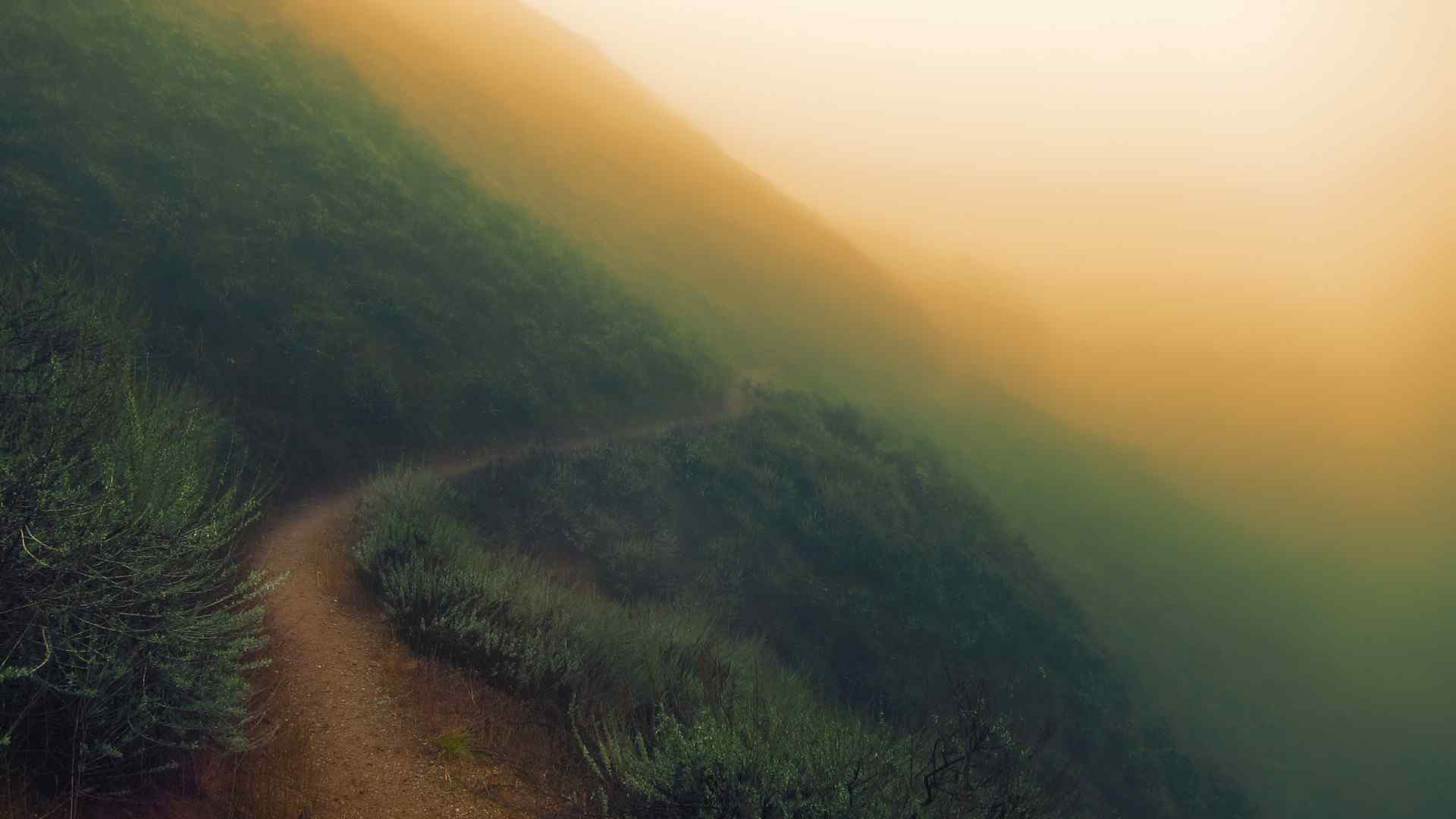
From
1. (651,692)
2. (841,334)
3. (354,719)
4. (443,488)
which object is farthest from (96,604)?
(841,334)

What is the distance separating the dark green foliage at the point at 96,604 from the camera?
3873 mm

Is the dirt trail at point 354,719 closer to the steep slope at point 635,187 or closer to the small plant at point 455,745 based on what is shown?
the small plant at point 455,745

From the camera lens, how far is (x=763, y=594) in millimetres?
15625

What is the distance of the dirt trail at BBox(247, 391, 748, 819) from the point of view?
4906 mm

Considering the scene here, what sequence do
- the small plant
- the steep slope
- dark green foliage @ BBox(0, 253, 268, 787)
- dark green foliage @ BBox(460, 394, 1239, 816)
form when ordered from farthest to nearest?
the steep slope < dark green foliage @ BBox(460, 394, 1239, 816) < the small plant < dark green foliage @ BBox(0, 253, 268, 787)

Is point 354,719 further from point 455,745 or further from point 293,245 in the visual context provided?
point 293,245

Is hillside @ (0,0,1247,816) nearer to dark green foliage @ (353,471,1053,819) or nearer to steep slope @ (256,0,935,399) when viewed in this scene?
dark green foliage @ (353,471,1053,819)

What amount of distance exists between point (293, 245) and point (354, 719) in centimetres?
1509

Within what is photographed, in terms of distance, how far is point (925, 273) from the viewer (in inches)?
2227

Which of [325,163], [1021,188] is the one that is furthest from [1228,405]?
[325,163]

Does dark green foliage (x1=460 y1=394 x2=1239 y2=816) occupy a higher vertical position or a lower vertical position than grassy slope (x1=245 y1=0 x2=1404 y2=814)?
lower

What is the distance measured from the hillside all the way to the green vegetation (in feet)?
0.28

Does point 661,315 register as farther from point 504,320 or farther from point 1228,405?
point 1228,405

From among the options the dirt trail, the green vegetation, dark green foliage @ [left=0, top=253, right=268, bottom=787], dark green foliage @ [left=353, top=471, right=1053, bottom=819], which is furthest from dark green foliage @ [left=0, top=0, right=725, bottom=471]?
dark green foliage @ [left=0, top=253, right=268, bottom=787]
